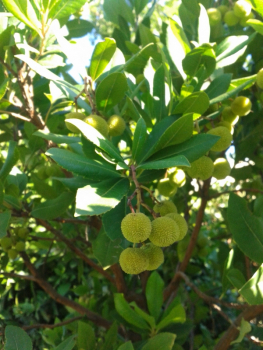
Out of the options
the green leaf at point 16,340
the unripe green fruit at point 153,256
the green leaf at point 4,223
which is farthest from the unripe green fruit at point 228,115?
the green leaf at point 16,340

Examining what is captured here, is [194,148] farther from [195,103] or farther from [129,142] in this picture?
[129,142]

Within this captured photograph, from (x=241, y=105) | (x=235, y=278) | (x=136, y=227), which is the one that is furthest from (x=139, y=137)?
(x=235, y=278)

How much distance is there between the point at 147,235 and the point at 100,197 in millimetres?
169

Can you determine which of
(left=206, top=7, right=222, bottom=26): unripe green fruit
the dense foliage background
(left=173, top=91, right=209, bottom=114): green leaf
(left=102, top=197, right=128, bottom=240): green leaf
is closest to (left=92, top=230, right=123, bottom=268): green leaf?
the dense foliage background

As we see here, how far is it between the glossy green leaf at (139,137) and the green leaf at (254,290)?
1.47 feet

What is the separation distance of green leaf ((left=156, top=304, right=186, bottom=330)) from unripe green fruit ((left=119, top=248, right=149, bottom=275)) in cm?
40

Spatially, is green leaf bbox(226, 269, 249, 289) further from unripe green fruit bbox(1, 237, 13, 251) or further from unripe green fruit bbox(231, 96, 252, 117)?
unripe green fruit bbox(1, 237, 13, 251)

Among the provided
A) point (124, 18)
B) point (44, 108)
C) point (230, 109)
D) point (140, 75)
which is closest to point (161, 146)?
point (230, 109)

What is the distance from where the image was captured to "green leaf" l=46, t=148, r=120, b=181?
3.05 ft

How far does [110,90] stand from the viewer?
119 centimetres

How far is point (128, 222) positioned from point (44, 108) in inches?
45.2

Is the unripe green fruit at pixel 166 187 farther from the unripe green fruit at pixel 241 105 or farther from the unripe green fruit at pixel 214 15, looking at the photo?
the unripe green fruit at pixel 214 15

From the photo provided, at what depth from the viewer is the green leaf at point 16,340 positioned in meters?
1.12

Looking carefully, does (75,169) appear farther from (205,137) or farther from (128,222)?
(205,137)
